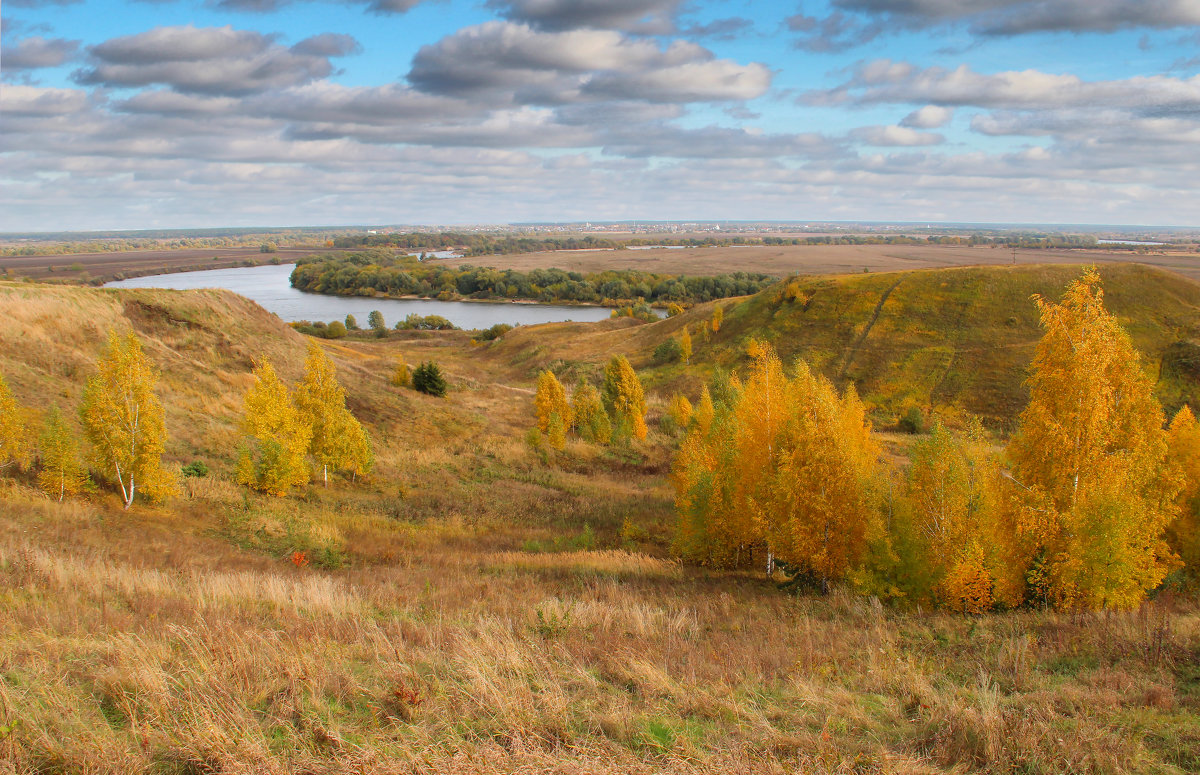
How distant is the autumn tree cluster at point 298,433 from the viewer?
22.1 m

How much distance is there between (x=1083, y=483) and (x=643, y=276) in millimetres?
165737

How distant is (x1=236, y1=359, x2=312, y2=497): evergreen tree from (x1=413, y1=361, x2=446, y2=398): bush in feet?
82.9

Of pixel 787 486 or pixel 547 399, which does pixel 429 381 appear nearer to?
pixel 547 399

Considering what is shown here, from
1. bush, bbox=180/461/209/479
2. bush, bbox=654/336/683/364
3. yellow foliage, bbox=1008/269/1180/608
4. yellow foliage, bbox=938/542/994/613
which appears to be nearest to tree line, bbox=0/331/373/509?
bush, bbox=180/461/209/479

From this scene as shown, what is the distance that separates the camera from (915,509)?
46.4ft

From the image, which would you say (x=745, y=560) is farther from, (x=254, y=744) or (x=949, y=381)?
(x=949, y=381)

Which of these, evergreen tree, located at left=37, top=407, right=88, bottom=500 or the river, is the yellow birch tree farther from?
the river

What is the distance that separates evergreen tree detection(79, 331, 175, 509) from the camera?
55.0 feet

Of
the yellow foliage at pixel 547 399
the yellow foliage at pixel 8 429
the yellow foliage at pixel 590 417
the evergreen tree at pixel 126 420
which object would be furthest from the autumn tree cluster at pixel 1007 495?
the yellow foliage at pixel 590 417

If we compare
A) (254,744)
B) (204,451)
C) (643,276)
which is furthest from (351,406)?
(643,276)

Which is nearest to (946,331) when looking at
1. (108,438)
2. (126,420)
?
(126,420)

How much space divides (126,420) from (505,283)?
161 metres

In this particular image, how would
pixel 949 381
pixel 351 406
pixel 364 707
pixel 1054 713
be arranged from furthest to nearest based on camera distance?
pixel 949 381 < pixel 351 406 < pixel 1054 713 < pixel 364 707

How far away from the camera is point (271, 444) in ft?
72.4
